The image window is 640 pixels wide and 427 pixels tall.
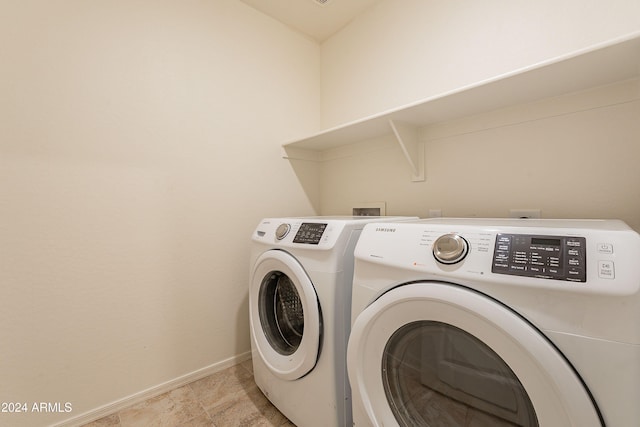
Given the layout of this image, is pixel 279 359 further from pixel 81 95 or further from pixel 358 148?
pixel 81 95

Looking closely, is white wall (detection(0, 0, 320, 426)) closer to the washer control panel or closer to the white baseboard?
the white baseboard

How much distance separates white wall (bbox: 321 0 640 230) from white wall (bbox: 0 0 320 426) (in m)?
0.73

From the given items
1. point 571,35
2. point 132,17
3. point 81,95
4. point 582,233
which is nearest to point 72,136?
point 81,95

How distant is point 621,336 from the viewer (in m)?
0.50

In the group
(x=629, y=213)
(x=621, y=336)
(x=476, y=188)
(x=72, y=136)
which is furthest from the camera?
(x=476, y=188)

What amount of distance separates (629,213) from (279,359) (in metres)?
1.53

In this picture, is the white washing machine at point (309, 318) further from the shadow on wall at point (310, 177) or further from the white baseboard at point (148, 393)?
the shadow on wall at point (310, 177)

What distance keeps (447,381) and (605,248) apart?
51 centimetres

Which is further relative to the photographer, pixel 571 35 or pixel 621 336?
pixel 571 35

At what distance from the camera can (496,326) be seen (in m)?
0.60

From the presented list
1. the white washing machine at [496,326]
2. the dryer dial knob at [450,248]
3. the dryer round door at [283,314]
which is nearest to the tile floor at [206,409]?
the dryer round door at [283,314]

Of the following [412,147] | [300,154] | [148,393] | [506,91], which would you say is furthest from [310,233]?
[148,393]

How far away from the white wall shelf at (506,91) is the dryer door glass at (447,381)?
913 millimetres

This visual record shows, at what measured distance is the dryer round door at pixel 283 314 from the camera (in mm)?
1076
